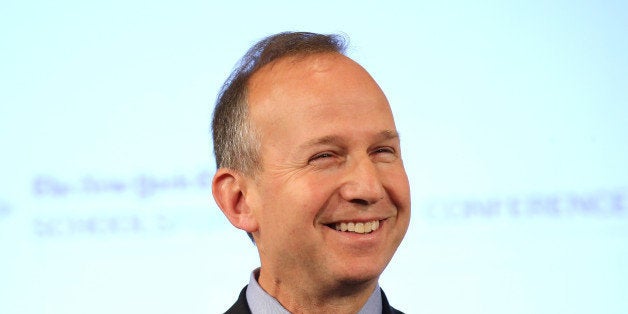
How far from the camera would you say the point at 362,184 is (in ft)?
6.15

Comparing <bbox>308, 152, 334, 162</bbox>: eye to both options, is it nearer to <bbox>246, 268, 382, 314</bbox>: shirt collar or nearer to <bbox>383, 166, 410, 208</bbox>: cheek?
<bbox>383, 166, 410, 208</bbox>: cheek

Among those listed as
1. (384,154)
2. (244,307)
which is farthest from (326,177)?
(244,307)

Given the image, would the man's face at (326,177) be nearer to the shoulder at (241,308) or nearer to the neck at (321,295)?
the neck at (321,295)

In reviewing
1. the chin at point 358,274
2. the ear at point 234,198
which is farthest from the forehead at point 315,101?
the chin at point 358,274

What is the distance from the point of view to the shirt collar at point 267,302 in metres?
2.03

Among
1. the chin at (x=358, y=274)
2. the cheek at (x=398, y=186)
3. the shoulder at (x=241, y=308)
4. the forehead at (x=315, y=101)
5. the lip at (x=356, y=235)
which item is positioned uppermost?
the forehead at (x=315, y=101)

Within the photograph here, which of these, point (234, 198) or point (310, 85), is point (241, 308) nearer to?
point (234, 198)

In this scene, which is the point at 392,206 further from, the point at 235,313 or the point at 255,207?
the point at 235,313

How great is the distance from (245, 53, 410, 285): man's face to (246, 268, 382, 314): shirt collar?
2.5 inches

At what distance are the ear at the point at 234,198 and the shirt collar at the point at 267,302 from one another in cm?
13

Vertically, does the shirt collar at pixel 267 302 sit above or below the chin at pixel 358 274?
below

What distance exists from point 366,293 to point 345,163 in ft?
0.86

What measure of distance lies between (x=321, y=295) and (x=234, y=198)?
0.26 m

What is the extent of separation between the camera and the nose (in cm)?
188
